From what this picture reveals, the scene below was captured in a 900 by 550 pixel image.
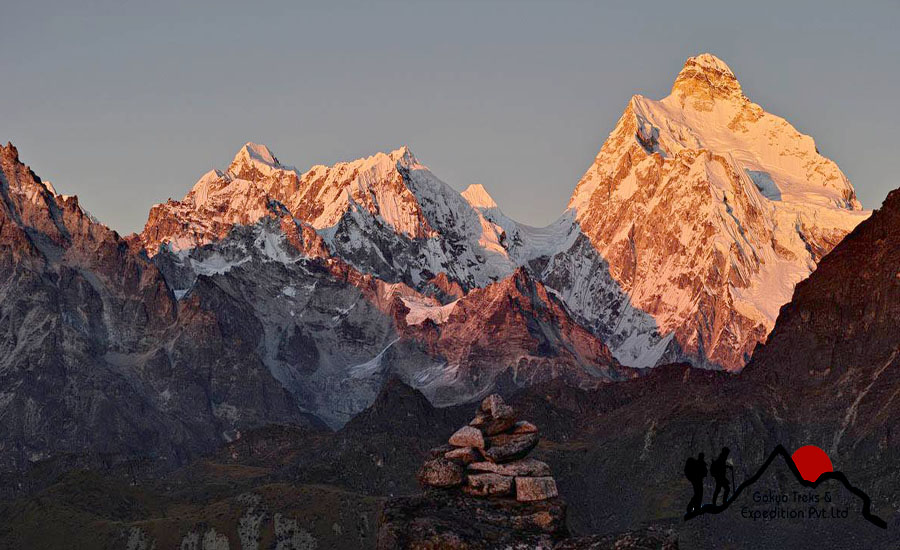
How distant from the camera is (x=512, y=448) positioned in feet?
265

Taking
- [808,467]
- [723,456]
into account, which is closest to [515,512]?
[723,456]

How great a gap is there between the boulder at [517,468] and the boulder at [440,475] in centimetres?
137

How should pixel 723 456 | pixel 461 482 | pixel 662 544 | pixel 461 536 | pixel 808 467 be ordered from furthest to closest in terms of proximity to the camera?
pixel 808 467 → pixel 723 456 → pixel 461 482 → pixel 461 536 → pixel 662 544

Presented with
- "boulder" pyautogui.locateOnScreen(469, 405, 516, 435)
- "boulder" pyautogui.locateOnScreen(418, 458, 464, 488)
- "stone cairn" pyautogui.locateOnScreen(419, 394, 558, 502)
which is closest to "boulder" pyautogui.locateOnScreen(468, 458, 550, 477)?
"stone cairn" pyautogui.locateOnScreen(419, 394, 558, 502)

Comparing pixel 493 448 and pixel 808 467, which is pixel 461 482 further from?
pixel 808 467

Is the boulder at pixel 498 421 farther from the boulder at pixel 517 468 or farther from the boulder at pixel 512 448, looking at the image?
the boulder at pixel 517 468

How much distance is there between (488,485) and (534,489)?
98.2 inches

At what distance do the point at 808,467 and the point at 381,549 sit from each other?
34.9m

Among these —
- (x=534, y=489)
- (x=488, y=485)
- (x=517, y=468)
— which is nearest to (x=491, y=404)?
(x=517, y=468)

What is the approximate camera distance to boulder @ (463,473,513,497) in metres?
79.0

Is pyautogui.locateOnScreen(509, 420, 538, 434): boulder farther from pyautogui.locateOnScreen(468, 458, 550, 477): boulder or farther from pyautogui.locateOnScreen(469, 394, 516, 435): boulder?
pyautogui.locateOnScreen(468, 458, 550, 477): boulder

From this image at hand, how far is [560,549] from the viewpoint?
7262 centimetres

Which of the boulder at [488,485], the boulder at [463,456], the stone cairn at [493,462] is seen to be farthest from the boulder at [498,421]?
the boulder at [488,485]

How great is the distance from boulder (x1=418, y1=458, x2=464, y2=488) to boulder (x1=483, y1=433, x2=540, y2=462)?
214cm
